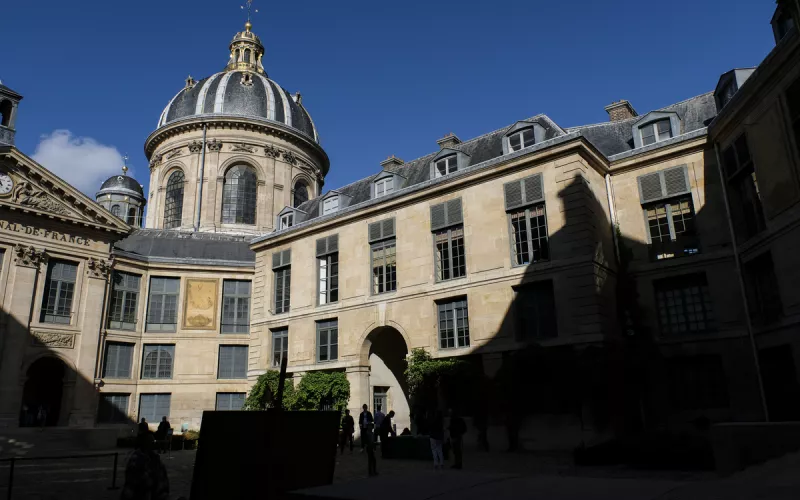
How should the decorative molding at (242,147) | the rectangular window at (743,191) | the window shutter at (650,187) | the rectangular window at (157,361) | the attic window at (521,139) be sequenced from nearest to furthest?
the rectangular window at (743,191)
the window shutter at (650,187)
the attic window at (521,139)
the rectangular window at (157,361)
the decorative molding at (242,147)

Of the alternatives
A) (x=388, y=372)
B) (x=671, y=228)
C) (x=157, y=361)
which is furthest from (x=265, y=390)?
(x=671, y=228)

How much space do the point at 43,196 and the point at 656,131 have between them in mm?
27406

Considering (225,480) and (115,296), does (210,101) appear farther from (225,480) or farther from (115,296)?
(225,480)

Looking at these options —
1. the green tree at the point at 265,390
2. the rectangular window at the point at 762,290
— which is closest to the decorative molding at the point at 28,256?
the green tree at the point at 265,390

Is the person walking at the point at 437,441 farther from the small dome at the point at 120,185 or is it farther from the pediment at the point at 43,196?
the small dome at the point at 120,185

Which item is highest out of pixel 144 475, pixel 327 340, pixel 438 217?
pixel 438 217

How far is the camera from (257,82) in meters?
47.4

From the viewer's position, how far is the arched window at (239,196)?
4238cm

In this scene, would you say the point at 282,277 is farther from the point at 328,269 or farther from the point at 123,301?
the point at 123,301

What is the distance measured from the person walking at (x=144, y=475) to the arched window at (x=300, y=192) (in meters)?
39.3

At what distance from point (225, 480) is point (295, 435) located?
822 millimetres

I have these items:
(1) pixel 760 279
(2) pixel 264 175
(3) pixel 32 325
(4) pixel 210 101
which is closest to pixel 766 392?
(1) pixel 760 279

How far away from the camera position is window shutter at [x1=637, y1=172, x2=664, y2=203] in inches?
791

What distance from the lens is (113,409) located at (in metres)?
30.1
